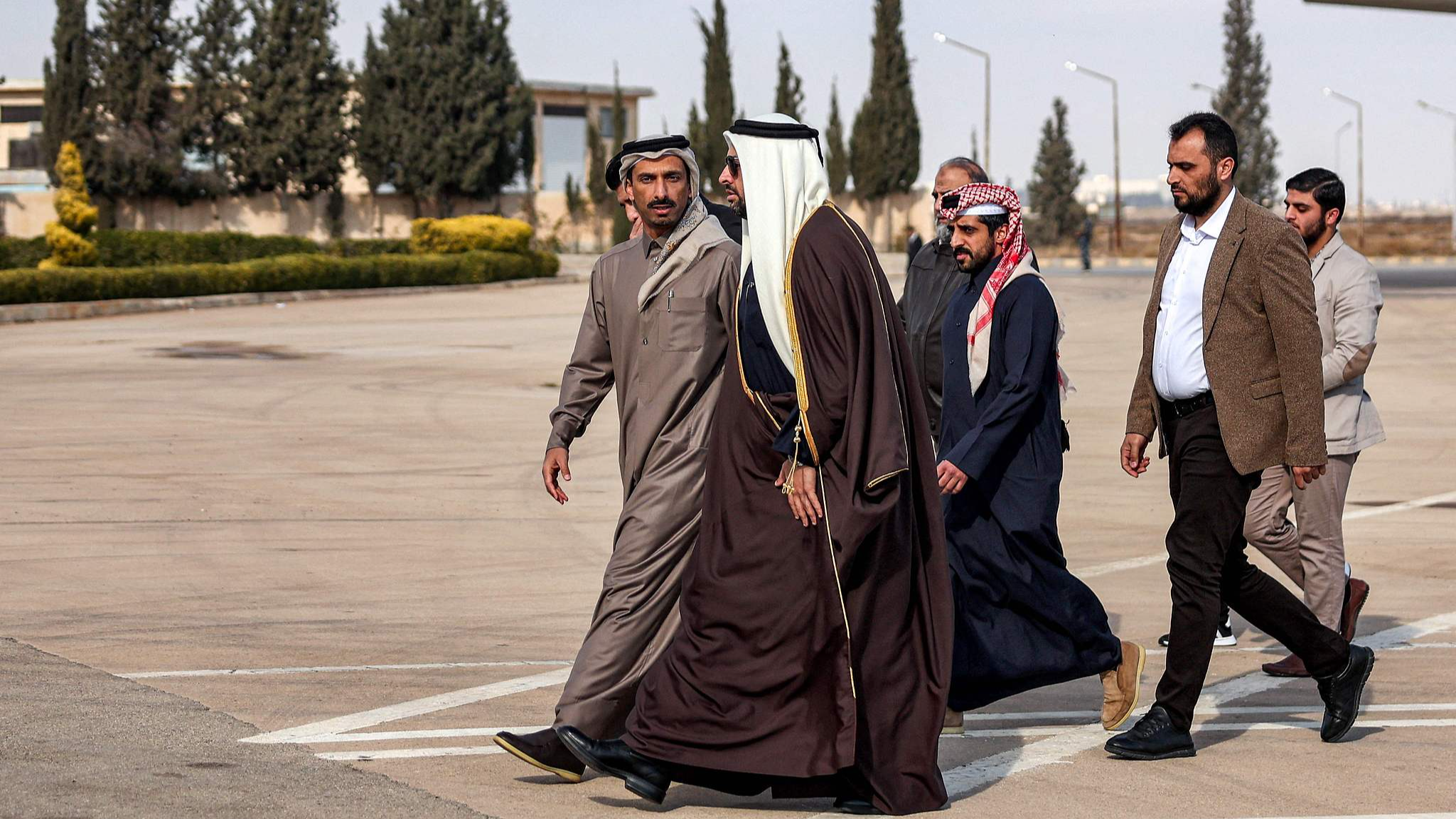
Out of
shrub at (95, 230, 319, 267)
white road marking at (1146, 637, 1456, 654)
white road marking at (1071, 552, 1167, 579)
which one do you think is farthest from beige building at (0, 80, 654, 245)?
white road marking at (1146, 637, 1456, 654)

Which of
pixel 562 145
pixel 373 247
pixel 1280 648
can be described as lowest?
pixel 1280 648

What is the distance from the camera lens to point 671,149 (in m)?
5.44

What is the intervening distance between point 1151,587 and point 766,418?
455cm

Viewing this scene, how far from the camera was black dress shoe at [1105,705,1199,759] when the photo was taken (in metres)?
5.43

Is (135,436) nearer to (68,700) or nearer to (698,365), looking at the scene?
(68,700)

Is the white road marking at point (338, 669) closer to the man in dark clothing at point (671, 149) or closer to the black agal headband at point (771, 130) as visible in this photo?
the man in dark clothing at point (671, 149)

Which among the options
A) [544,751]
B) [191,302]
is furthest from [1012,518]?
[191,302]

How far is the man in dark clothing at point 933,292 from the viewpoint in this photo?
21.4ft

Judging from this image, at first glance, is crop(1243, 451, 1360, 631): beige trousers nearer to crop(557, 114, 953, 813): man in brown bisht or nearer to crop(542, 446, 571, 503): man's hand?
crop(557, 114, 953, 813): man in brown bisht

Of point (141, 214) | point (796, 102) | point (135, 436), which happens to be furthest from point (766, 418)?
point (796, 102)

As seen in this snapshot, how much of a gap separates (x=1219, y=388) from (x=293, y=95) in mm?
51061

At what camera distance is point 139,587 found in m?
8.30

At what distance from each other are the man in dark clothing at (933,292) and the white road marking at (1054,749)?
1.26 meters

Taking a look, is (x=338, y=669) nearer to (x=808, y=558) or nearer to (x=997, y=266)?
(x=808, y=558)
